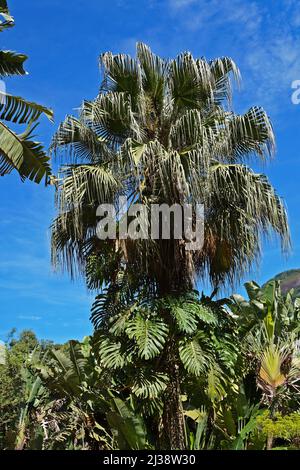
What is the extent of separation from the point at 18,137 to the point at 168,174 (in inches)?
111

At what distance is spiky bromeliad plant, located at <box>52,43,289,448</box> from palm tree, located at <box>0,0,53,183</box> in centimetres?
193

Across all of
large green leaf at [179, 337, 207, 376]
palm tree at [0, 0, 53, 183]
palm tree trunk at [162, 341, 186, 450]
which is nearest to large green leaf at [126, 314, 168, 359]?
large green leaf at [179, 337, 207, 376]

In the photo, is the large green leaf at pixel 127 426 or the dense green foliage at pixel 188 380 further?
the dense green foliage at pixel 188 380

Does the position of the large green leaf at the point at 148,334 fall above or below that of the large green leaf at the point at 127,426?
above

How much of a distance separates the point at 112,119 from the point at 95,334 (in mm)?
3941

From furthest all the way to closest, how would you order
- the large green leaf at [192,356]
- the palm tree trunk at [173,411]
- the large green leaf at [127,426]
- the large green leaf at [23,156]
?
the palm tree trunk at [173,411], the large green leaf at [192,356], the large green leaf at [127,426], the large green leaf at [23,156]

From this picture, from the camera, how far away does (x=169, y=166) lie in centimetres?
824

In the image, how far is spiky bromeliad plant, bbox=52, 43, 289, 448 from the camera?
8453mm

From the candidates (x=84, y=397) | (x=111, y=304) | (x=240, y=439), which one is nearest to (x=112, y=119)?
(x=111, y=304)

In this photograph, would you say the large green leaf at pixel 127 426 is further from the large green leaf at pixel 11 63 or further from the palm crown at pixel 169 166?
the large green leaf at pixel 11 63

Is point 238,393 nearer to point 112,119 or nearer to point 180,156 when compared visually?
point 180,156

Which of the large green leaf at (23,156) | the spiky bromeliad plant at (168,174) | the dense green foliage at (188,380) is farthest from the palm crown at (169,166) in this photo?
the large green leaf at (23,156)

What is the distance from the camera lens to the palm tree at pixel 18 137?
6.20 metres

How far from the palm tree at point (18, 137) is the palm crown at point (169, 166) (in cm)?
191
